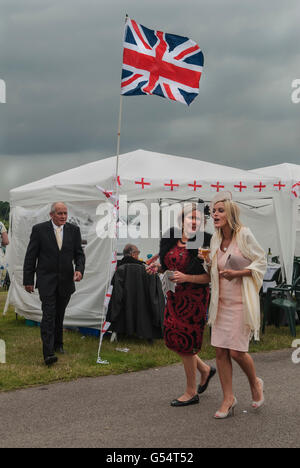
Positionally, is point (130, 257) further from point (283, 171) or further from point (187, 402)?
point (283, 171)

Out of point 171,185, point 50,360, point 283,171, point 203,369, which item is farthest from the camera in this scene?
point 283,171

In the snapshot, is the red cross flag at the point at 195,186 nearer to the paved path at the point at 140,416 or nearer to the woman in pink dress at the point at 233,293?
the paved path at the point at 140,416

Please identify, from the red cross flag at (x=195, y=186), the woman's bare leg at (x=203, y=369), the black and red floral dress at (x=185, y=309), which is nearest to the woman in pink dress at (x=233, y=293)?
the black and red floral dress at (x=185, y=309)

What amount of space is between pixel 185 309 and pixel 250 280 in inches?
26.7

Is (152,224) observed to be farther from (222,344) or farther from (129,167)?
(222,344)

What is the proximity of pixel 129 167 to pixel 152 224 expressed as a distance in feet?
9.06

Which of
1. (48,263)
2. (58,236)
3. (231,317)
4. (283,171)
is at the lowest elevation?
(231,317)

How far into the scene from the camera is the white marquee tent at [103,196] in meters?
8.87

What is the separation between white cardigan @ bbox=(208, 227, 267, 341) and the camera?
460 centimetres

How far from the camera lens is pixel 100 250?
8.95 m

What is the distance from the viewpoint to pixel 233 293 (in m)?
4.68

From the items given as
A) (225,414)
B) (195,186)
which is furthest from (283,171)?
(225,414)

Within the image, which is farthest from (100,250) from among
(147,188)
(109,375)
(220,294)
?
(220,294)
